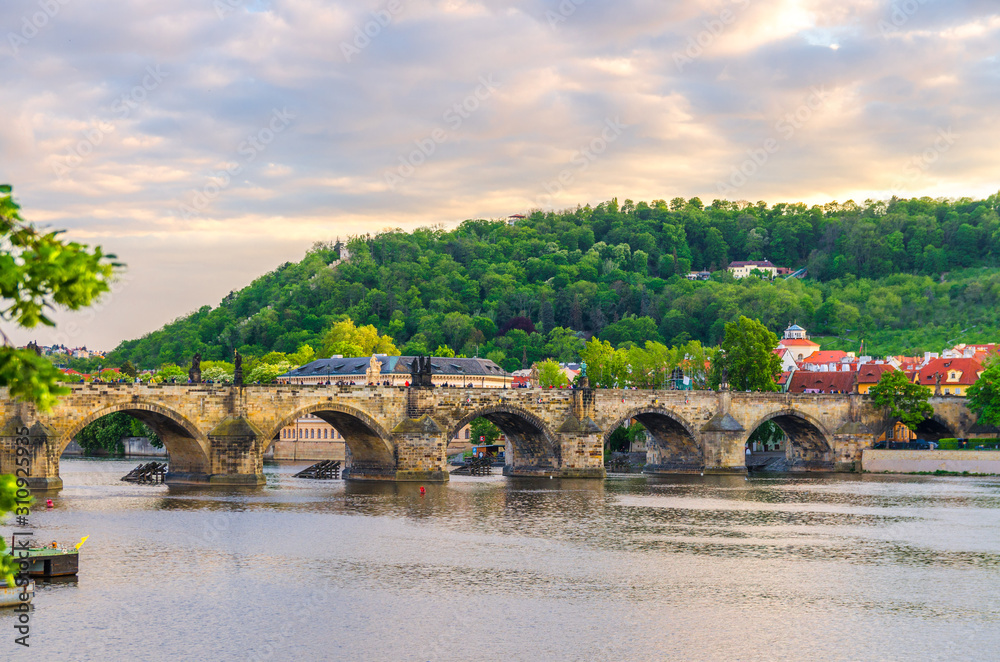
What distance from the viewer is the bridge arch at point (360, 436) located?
55.9 m

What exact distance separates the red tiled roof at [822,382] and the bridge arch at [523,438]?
124 ft

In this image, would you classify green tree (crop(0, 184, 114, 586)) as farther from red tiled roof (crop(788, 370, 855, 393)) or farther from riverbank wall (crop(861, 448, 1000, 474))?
red tiled roof (crop(788, 370, 855, 393))

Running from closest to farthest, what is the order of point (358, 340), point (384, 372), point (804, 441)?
point (804, 441), point (384, 372), point (358, 340)

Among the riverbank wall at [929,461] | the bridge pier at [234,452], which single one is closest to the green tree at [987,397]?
the riverbank wall at [929,461]

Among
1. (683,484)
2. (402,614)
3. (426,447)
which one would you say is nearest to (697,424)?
(683,484)

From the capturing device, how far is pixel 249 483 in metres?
53.8

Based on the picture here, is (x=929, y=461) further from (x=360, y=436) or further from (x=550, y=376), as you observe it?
(x=360, y=436)

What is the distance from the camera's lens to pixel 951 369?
95.4m

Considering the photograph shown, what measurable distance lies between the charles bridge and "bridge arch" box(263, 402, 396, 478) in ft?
0.27

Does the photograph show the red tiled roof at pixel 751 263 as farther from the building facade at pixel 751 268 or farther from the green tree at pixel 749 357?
the green tree at pixel 749 357

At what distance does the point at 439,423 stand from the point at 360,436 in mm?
4342

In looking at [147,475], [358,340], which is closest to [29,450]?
[147,475]

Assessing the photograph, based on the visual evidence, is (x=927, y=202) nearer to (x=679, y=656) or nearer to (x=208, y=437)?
(x=208, y=437)

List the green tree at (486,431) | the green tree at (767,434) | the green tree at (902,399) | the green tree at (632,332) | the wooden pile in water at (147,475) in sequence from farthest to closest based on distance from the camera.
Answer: the green tree at (632,332), the green tree at (486,431), the green tree at (767,434), the green tree at (902,399), the wooden pile in water at (147,475)
